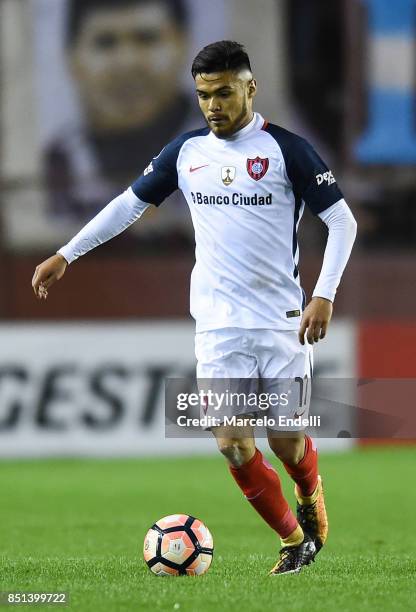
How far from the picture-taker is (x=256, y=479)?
577cm

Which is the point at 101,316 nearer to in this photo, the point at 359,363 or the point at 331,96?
the point at 359,363

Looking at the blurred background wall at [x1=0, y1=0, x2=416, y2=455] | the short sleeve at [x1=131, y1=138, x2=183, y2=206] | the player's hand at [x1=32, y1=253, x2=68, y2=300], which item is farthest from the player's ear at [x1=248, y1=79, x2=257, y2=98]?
the blurred background wall at [x1=0, y1=0, x2=416, y2=455]

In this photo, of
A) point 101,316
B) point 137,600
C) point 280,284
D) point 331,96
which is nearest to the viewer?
point 137,600

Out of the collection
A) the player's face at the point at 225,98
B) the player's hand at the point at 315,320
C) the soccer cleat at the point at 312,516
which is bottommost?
the soccer cleat at the point at 312,516

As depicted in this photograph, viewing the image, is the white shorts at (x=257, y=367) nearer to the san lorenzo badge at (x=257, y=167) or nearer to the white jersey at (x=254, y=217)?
the white jersey at (x=254, y=217)

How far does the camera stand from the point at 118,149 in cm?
1819

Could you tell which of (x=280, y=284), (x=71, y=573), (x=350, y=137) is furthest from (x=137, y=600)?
(x=350, y=137)

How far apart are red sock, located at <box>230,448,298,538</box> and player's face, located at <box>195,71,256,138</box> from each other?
135 centimetres

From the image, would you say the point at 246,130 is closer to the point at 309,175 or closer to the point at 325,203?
the point at 309,175

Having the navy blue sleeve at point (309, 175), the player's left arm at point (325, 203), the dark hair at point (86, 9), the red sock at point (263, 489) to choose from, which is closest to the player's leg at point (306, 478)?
the red sock at point (263, 489)

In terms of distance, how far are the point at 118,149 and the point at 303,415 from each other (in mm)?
12738

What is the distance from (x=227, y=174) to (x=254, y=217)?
21cm

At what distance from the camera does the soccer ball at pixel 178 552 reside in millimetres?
5824

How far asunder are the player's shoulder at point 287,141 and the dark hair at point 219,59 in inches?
12.1
